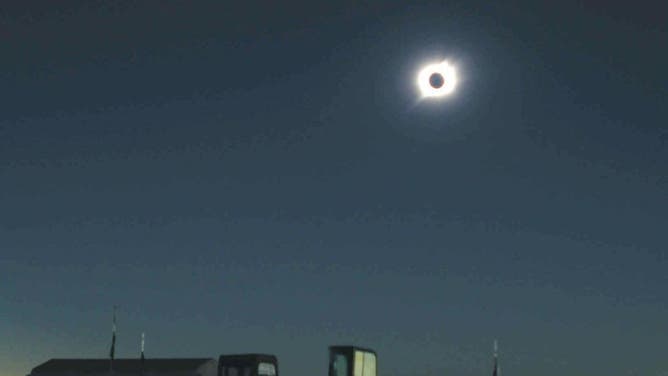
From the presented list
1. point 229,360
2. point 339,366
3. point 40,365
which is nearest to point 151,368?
point 40,365

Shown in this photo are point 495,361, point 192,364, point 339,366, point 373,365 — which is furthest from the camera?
point 192,364

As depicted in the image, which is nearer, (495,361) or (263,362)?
(263,362)

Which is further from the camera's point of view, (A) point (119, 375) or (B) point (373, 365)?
(A) point (119, 375)

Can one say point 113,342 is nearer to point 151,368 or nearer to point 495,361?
point 151,368

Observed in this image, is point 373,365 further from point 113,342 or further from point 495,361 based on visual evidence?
point 113,342

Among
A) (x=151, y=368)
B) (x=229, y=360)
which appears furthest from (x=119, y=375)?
A: (x=229, y=360)

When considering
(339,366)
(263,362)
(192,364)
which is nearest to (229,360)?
(263,362)

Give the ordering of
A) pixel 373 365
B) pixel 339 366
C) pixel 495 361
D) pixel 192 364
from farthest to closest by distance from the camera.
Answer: pixel 192 364, pixel 495 361, pixel 373 365, pixel 339 366

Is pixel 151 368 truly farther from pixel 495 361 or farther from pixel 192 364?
pixel 495 361
